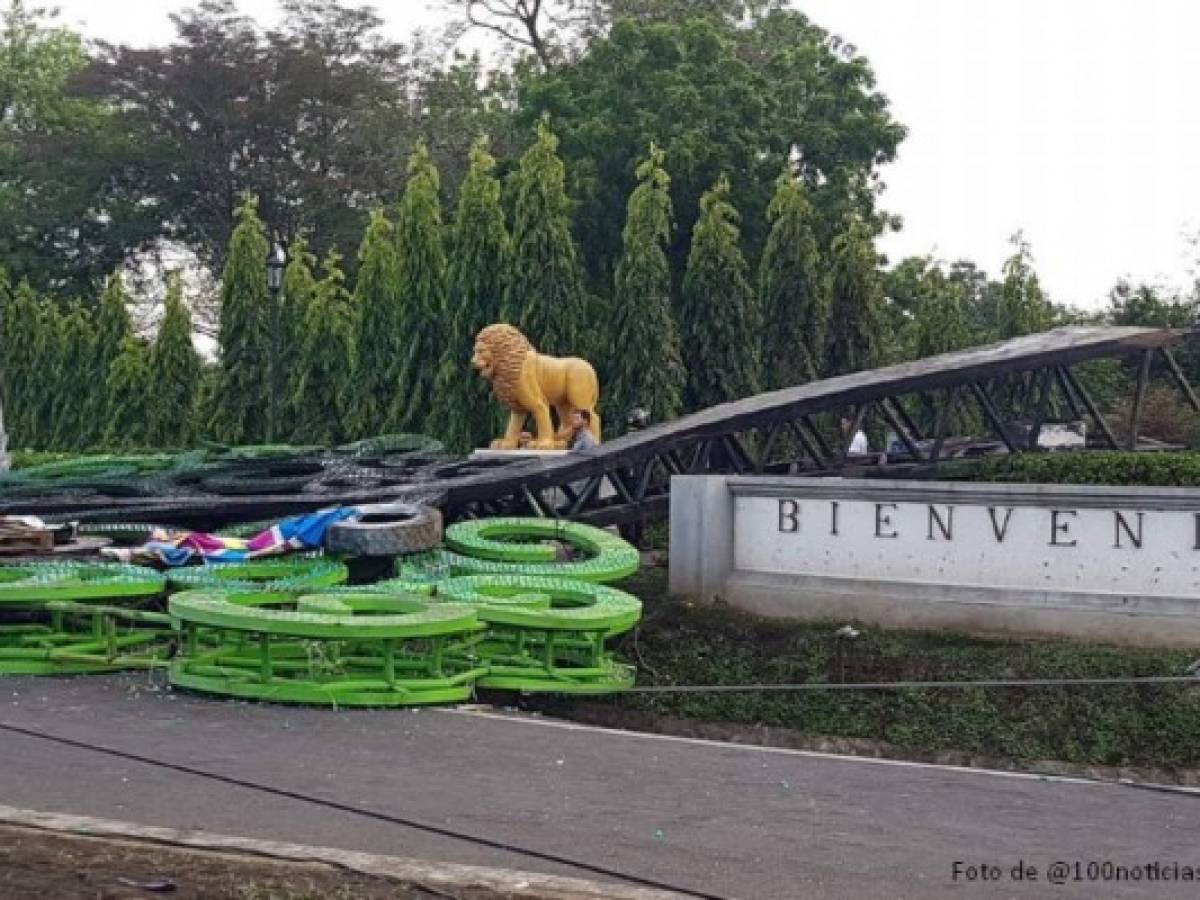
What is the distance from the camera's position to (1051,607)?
1083 cm

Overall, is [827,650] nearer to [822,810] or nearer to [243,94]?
[822,810]

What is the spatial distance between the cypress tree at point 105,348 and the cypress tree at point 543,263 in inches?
449

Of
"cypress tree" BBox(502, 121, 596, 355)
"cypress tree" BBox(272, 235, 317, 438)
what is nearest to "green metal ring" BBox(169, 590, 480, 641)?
"cypress tree" BBox(502, 121, 596, 355)

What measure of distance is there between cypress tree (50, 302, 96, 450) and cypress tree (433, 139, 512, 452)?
11370 millimetres

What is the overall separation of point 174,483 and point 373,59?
2898cm

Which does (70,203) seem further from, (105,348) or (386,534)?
(386,534)

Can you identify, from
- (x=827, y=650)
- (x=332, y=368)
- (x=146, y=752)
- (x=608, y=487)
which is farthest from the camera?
(x=332, y=368)

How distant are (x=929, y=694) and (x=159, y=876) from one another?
19.7 feet

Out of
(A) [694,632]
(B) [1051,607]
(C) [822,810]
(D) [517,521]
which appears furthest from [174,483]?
(C) [822,810]

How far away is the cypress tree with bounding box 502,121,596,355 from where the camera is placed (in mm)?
23250

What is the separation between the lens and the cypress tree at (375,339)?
24.7 m

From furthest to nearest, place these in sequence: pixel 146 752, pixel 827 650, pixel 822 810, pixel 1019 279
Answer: pixel 1019 279 → pixel 827 650 → pixel 146 752 → pixel 822 810

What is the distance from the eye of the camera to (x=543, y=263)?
76.5 feet

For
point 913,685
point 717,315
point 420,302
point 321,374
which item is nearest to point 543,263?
point 420,302
